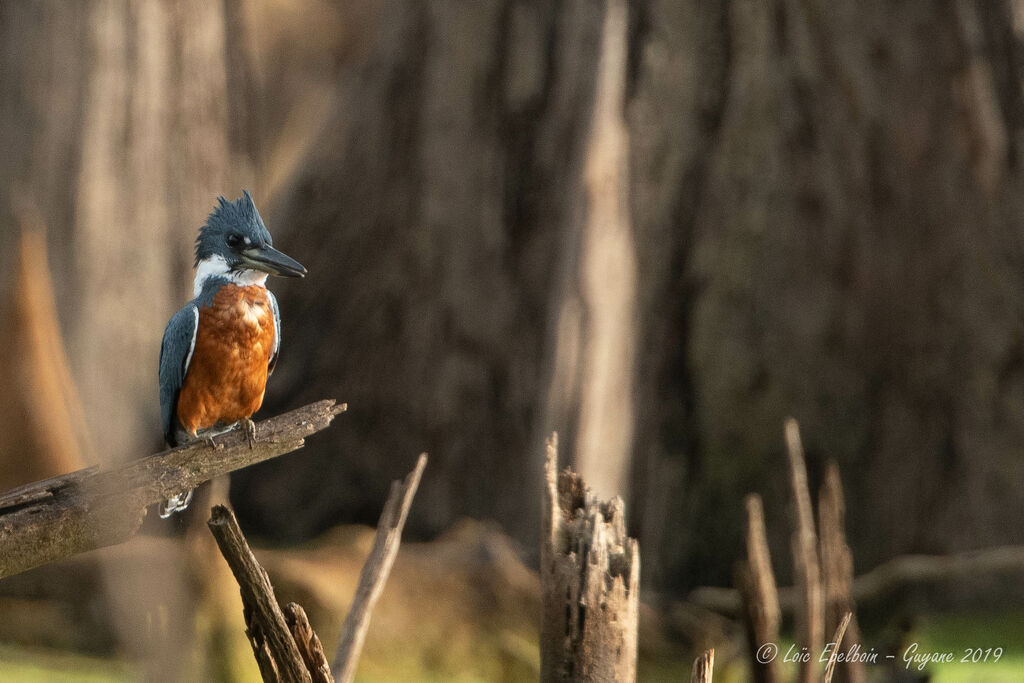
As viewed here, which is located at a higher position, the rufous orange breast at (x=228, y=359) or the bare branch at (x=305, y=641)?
the rufous orange breast at (x=228, y=359)

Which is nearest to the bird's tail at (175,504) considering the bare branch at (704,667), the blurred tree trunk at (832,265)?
the bare branch at (704,667)

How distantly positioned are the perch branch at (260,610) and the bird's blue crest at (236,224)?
0.45 m

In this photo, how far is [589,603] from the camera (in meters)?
1.50

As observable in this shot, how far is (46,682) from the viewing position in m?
2.62

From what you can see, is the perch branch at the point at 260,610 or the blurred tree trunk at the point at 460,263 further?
the blurred tree trunk at the point at 460,263

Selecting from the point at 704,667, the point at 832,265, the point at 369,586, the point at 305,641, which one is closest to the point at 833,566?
the point at 704,667

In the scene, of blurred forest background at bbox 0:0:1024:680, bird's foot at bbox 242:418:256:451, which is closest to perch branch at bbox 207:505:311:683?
bird's foot at bbox 242:418:256:451

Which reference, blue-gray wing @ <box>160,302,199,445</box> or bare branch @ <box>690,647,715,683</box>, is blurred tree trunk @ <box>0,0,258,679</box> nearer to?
blue-gray wing @ <box>160,302,199,445</box>

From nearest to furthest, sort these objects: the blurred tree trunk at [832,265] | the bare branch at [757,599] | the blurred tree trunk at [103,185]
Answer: the bare branch at [757,599] < the blurred tree trunk at [103,185] < the blurred tree trunk at [832,265]

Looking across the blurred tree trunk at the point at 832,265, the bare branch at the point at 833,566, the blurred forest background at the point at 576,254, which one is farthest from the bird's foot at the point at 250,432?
the blurred tree trunk at the point at 832,265

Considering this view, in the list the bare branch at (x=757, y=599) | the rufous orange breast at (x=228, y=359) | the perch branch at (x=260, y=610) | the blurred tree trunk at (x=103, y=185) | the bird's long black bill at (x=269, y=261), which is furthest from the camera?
the blurred tree trunk at (x=103, y=185)

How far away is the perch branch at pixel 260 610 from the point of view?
1226 mm

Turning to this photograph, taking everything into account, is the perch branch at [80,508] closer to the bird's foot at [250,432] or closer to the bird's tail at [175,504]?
the bird's foot at [250,432]

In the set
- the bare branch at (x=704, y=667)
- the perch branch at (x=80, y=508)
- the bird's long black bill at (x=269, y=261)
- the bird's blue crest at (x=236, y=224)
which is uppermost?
the bird's blue crest at (x=236, y=224)
